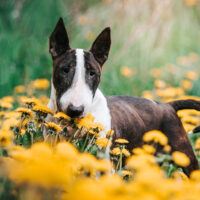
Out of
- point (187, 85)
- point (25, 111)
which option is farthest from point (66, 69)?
point (187, 85)

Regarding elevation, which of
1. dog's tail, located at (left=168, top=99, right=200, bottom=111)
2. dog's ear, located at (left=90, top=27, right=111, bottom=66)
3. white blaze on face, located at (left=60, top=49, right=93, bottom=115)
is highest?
dog's ear, located at (left=90, top=27, right=111, bottom=66)

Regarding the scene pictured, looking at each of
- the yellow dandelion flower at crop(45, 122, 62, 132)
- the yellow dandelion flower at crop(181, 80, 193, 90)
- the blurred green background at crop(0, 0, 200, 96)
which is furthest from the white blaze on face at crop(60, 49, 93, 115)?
the yellow dandelion flower at crop(181, 80, 193, 90)

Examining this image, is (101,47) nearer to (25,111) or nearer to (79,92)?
(79,92)

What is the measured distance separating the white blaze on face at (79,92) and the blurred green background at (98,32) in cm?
179

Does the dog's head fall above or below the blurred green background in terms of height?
below

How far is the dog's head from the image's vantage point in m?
2.06

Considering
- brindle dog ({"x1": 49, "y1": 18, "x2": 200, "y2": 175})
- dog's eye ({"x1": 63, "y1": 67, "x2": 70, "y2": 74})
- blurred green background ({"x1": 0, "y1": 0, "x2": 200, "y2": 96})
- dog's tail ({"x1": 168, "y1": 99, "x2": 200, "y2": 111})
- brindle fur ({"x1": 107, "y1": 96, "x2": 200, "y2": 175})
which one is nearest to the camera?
brindle dog ({"x1": 49, "y1": 18, "x2": 200, "y2": 175})

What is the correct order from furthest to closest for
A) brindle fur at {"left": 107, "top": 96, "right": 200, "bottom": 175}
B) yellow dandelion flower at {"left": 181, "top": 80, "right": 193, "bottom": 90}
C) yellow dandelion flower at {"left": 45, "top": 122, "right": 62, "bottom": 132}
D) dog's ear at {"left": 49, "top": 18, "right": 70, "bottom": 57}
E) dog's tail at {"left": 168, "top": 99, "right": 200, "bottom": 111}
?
yellow dandelion flower at {"left": 181, "top": 80, "right": 193, "bottom": 90}, dog's tail at {"left": 168, "top": 99, "right": 200, "bottom": 111}, brindle fur at {"left": 107, "top": 96, "right": 200, "bottom": 175}, dog's ear at {"left": 49, "top": 18, "right": 70, "bottom": 57}, yellow dandelion flower at {"left": 45, "top": 122, "right": 62, "bottom": 132}

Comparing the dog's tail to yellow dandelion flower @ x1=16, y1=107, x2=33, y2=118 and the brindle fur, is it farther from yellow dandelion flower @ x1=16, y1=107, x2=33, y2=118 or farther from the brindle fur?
yellow dandelion flower @ x1=16, y1=107, x2=33, y2=118

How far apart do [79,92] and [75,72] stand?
0.22m

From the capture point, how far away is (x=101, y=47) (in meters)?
2.63

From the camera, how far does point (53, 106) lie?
2449 mm

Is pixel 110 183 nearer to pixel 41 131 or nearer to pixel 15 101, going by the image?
pixel 41 131

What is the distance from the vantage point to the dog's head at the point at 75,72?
2.06 metres
